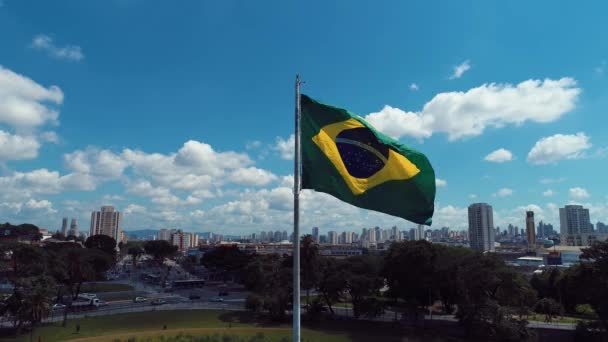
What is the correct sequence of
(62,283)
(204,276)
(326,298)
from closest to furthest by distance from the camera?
1. (326,298)
2. (62,283)
3. (204,276)

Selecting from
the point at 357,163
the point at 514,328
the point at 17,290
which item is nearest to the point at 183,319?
the point at 17,290

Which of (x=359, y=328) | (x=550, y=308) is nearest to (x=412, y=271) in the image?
(x=359, y=328)

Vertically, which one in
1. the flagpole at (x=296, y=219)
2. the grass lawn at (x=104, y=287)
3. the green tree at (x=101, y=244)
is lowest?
Answer: the grass lawn at (x=104, y=287)

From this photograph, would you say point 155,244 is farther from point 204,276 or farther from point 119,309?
point 119,309

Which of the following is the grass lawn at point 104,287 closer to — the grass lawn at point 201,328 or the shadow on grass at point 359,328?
the grass lawn at point 201,328

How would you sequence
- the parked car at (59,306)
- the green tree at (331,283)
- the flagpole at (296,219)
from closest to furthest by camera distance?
1. the flagpole at (296,219)
2. the green tree at (331,283)
3. the parked car at (59,306)

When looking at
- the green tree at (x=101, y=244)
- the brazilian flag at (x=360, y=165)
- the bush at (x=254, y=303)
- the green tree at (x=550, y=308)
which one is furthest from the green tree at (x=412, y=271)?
the green tree at (x=101, y=244)

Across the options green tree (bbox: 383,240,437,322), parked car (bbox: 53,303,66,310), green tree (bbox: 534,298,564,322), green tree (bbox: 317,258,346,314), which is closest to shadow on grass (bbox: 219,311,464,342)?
green tree (bbox: 317,258,346,314)
